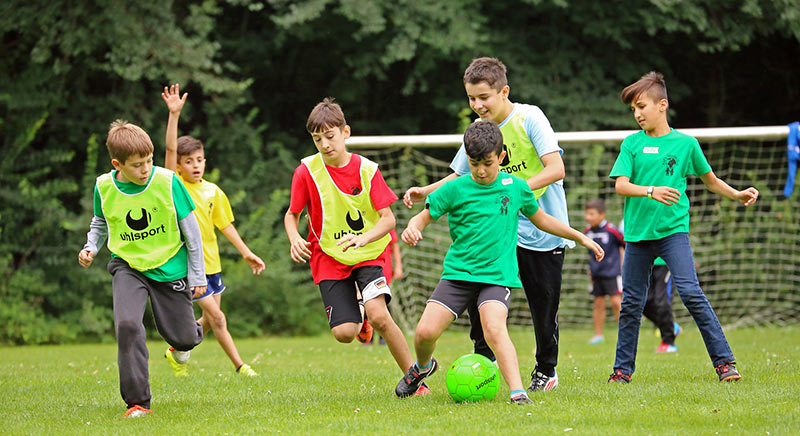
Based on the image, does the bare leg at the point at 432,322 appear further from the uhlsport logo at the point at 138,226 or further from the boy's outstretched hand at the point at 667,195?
the uhlsport logo at the point at 138,226

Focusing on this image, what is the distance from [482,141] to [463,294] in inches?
38.6

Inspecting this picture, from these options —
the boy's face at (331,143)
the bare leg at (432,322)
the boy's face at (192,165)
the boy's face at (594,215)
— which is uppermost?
the boy's face at (331,143)

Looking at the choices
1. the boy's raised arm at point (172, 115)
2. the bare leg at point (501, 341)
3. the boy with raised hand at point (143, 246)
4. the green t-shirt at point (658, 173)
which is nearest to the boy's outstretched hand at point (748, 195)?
the green t-shirt at point (658, 173)

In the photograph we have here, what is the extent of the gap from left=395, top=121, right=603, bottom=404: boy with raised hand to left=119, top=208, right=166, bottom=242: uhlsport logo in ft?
5.74

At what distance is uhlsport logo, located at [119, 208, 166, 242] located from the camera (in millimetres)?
Answer: 5543

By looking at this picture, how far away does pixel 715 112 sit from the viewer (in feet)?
58.0

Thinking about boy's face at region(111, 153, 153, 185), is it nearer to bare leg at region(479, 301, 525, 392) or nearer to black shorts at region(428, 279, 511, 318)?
black shorts at region(428, 279, 511, 318)

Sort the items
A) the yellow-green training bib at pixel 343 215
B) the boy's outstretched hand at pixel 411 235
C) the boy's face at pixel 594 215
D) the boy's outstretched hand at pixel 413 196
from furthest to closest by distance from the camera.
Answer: the boy's face at pixel 594 215 < the yellow-green training bib at pixel 343 215 < the boy's outstretched hand at pixel 413 196 < the boy's outstretched hand at pixel 411 235

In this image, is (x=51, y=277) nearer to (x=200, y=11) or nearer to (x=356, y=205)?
(x=200, y=11)

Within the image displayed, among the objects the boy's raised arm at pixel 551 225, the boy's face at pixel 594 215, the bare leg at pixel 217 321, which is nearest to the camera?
the boy's raised arm at pixel 551 225

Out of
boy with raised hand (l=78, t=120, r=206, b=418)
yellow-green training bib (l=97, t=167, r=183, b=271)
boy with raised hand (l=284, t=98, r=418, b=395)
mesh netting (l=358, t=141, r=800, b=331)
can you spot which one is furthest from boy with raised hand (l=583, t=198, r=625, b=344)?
yellow-green training bib (l=97, t=167, r=183, b=271)

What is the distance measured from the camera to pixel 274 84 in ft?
58.0

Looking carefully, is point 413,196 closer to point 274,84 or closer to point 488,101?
point 488,101

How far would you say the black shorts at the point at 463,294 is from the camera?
5.38m
